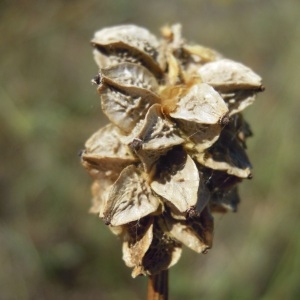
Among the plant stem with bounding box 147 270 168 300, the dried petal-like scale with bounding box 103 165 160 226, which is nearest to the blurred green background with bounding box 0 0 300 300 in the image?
the plant stem with bounding box 147 270 168 300

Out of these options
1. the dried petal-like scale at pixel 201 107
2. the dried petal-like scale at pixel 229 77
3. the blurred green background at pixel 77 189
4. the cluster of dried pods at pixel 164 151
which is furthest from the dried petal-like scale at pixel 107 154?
the blurred green background at pixel 77 189

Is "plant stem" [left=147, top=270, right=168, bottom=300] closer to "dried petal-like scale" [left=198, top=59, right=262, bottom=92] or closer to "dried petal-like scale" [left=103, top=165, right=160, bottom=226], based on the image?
"dried petal-like scale" [left=103, top=165, right=160, bottom=226]

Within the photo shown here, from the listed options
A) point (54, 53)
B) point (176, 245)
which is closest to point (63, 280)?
point (54, 53)

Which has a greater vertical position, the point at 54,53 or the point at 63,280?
the point at 54,53

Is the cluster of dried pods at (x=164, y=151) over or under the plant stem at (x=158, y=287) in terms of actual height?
over

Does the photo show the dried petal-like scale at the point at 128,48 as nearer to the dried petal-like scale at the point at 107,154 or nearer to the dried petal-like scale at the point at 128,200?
the dried petal-like scale at the point at 107,154

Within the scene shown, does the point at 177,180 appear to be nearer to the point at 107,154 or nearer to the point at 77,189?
the point at 107,154

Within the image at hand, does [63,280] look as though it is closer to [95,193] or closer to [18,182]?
[18,182]
